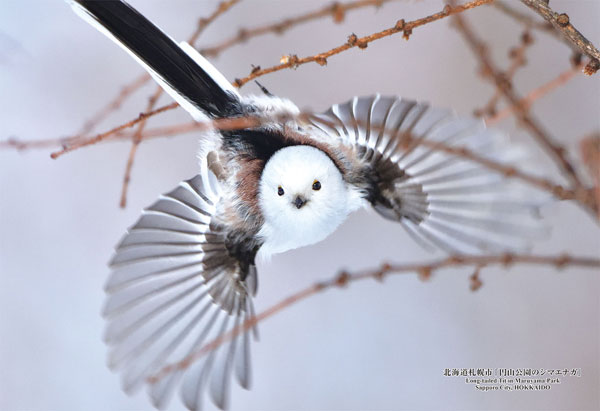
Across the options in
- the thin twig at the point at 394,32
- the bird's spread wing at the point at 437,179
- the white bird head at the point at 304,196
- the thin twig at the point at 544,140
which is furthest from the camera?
the white bird head at the point at 304,196

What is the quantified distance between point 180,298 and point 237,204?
6.6 inches

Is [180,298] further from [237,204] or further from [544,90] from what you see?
[544,90]

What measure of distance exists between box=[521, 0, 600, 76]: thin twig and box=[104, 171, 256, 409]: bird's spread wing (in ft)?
1.47

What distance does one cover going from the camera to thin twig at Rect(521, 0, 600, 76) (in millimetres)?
491

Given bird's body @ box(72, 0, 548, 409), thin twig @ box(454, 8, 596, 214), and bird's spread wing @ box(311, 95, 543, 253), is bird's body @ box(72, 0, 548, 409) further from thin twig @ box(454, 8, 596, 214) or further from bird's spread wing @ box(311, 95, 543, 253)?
thin twig @ box(454, 8, 596, 214)

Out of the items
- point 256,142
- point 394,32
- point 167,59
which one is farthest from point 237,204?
point 394,32

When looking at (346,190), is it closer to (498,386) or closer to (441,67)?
(498,386)

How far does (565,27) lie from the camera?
19.4 inches

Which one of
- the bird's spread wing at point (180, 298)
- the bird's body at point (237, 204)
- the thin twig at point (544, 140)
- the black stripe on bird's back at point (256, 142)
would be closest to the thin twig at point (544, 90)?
the thin twig at point (544, 140)

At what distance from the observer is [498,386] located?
2.31ft

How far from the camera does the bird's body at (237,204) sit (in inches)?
28.1

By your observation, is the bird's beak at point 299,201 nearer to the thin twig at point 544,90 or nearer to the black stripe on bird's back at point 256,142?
the black stripe on bird's back at point 256,142

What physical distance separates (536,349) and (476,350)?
0.33 feet

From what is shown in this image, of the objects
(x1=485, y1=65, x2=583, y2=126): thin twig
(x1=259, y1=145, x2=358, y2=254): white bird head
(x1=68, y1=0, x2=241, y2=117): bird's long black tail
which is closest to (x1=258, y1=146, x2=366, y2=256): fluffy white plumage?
(x1=259, y1=145, x2=358, y2=254): white bird head
